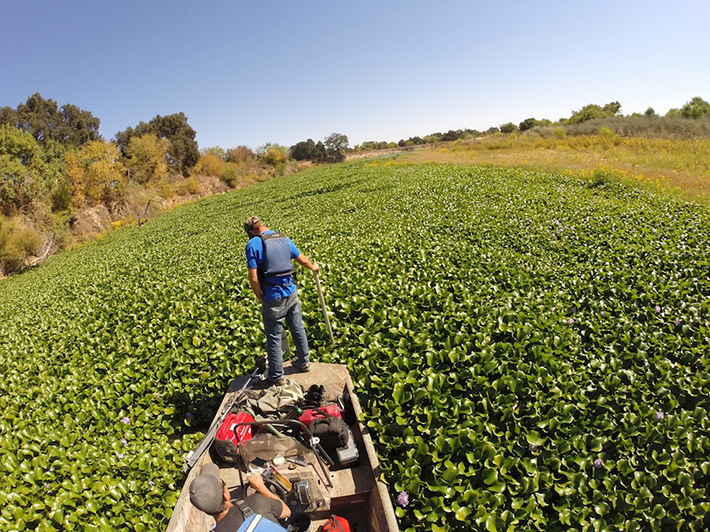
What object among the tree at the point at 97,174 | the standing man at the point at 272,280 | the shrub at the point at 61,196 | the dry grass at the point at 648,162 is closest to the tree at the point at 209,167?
the tree at the point at 97,174

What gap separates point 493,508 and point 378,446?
1.23 meters

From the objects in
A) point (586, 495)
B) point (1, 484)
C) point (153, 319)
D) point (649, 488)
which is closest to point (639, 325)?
point (649, 488)

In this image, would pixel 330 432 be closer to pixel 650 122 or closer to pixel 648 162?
pixel 648 162

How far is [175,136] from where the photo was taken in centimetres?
6359

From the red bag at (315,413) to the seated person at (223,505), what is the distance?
942mm

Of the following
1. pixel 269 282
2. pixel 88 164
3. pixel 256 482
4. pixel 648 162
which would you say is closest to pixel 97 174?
pixel 88 164

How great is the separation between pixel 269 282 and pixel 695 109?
49.1 meters

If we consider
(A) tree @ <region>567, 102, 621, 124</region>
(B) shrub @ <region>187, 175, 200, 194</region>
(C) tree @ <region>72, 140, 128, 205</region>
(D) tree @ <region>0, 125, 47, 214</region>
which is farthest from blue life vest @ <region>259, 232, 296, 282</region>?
(A) tree @ <region>567, 102, 621, 124</region>

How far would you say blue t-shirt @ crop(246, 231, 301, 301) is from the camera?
4375mm

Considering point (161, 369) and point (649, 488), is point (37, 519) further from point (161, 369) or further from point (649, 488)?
point (649, 488)

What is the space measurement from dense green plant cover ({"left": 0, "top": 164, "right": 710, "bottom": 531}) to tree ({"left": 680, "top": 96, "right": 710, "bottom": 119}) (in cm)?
3579

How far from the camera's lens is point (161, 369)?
5.91 m

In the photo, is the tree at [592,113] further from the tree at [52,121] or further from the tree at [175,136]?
the tree at [52,121]

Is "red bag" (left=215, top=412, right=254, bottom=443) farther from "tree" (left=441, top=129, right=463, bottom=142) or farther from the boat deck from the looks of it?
"tree" (left=441, top=129, right=463, bottom=142)
